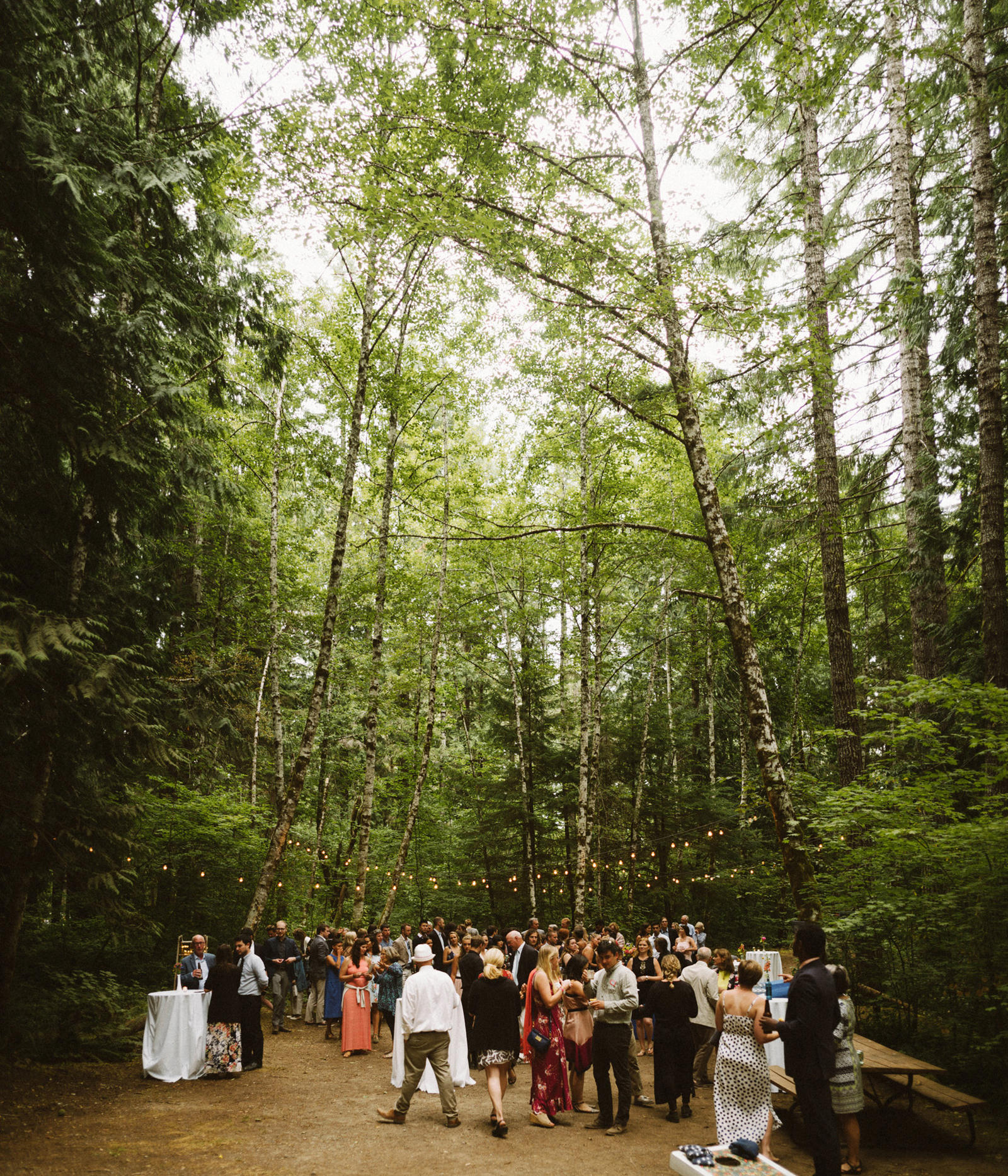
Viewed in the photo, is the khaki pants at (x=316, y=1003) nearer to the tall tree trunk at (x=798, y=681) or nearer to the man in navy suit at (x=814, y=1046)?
the man in navy suit at (x=814, y=1046)

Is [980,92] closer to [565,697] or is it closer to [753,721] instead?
[753,721]

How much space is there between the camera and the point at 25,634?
222 inches

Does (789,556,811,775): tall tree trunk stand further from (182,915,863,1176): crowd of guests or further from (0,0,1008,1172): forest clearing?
(182,915,863,1176): crowd of guests

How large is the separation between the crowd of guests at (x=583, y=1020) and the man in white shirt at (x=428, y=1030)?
0.01 m

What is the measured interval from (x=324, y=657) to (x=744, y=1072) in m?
8.40

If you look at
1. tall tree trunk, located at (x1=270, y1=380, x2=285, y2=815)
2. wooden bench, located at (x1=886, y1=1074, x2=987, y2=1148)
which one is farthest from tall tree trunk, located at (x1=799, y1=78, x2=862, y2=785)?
tall tree trunk, located at (x1=270, y1=380, x2=285, y2=815)

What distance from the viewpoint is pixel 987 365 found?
30.5 feet

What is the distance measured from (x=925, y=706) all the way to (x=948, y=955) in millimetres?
3669

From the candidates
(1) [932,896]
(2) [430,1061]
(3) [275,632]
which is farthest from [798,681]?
(2) [430,1061]

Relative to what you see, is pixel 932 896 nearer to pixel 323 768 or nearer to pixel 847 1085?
pixel 847 1085

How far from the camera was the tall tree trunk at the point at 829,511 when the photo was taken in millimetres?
10219

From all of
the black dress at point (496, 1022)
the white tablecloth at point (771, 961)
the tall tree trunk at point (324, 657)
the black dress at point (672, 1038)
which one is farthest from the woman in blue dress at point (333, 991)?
the white tablecloth at point (771, 961)

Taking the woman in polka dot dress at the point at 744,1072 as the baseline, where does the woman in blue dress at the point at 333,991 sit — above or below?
below

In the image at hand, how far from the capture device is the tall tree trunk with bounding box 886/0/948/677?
10.5m
